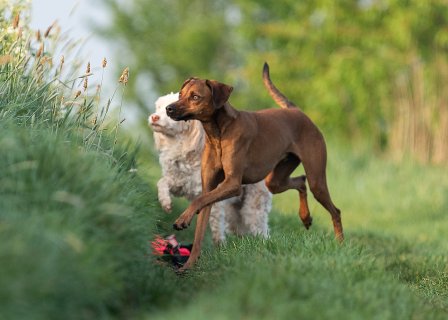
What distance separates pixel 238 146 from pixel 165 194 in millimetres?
1192

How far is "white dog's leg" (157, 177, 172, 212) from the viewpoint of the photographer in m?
7.27

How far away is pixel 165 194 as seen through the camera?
731cm

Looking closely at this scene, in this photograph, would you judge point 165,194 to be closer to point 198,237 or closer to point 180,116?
point 198,237

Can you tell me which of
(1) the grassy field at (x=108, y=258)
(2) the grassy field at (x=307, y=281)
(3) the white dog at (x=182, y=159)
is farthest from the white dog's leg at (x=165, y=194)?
(1) the grassy field at (x=108, y=258)

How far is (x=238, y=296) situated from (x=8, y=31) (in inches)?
159

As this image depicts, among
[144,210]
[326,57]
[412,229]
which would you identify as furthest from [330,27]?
[144,210]

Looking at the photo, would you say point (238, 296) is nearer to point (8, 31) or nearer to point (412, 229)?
point (8, 31)

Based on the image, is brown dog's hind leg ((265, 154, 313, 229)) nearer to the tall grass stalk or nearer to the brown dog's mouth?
the brown dog's mouth

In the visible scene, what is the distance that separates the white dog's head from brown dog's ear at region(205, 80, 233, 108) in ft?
A: 4.01

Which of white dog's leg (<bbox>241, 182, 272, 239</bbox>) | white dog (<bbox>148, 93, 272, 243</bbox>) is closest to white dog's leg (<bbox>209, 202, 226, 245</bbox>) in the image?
white dog (<bbox>148, 93, 272, 243</bbox>)

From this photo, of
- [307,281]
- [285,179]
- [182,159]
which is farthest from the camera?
[285,179]

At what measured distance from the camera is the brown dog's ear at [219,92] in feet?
20.1

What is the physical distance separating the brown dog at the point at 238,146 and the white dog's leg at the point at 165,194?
0.78 metres

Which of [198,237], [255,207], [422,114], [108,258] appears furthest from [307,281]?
[422,114]
